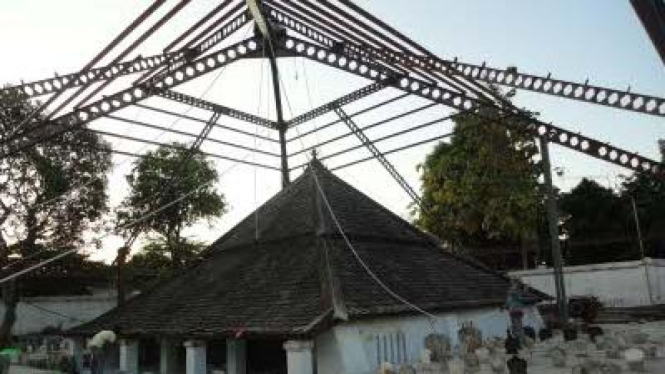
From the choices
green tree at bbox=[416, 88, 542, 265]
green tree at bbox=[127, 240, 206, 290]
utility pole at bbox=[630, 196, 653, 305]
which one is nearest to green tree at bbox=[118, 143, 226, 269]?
green tree at bbox=[127, 240, 206, 290]

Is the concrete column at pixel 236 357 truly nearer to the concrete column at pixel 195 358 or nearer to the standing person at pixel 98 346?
the concrete column at pixel 195 358

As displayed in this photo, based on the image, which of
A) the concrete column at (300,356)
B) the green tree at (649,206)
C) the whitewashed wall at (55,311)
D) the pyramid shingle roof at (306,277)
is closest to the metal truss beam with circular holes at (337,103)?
the pyramid shingle roof at (306,277)

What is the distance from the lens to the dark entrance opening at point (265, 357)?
65.4ft

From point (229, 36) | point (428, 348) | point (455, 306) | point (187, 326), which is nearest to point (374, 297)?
point (428, 348)

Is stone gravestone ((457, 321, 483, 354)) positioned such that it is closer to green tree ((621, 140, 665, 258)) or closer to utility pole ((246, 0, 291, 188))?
utility pole ((246, 0, 291, 188))

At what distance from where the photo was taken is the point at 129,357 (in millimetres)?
21766

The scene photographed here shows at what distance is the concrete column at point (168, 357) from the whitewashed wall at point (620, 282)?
102 feet

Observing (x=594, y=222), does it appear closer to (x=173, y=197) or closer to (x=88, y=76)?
(x=173, y=197)

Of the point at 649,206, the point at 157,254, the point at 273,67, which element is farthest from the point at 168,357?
the point at 649,206

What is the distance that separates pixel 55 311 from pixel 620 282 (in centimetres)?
4202

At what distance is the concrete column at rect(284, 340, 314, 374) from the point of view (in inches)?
614

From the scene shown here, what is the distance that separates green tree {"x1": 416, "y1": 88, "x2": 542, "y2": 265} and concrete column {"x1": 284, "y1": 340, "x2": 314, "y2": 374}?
99.8 ft

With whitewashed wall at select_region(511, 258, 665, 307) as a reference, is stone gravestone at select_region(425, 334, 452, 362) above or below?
below

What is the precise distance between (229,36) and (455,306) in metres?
11.8
